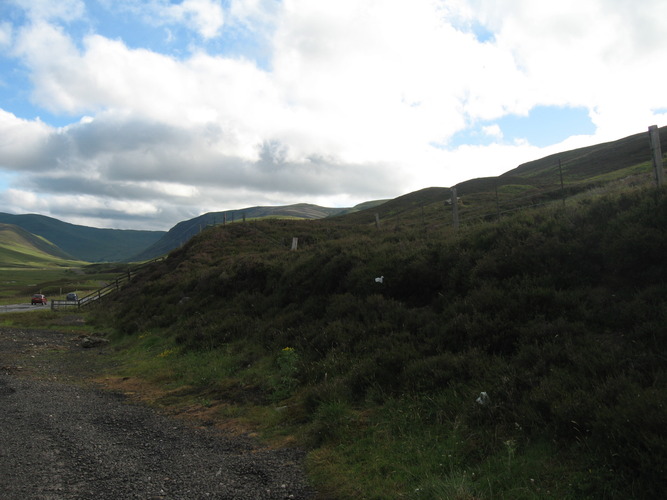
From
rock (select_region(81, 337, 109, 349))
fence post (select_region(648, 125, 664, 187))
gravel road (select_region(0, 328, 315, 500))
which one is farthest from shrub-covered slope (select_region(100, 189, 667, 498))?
rock (select_region(81, 337, 109, 349))

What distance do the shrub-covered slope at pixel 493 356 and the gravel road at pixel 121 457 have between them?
0.89 m

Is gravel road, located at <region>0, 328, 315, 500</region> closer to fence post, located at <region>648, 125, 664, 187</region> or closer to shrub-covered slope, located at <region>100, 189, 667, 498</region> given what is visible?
shrub-covered slope, located at <region>100, 189, 667, 498</region>

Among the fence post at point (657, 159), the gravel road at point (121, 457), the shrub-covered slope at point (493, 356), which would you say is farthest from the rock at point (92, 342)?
the fence post at point (657, 159)

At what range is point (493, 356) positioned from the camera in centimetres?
632

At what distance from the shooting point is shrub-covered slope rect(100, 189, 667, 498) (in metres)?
4.07

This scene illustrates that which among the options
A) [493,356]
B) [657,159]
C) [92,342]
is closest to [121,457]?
[493,356]

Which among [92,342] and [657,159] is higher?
[657,159]

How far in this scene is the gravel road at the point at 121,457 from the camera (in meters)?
4.61

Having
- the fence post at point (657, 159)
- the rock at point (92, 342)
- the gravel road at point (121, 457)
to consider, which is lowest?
the rock at point (92, 342)

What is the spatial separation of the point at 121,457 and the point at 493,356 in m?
5.59

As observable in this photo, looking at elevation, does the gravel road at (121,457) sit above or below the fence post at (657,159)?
below

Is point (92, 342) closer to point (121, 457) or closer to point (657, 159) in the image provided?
point (121, 457)

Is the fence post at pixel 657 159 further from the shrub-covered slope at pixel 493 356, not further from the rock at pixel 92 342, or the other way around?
the rock at pixel 92 342

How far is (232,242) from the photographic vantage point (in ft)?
118
